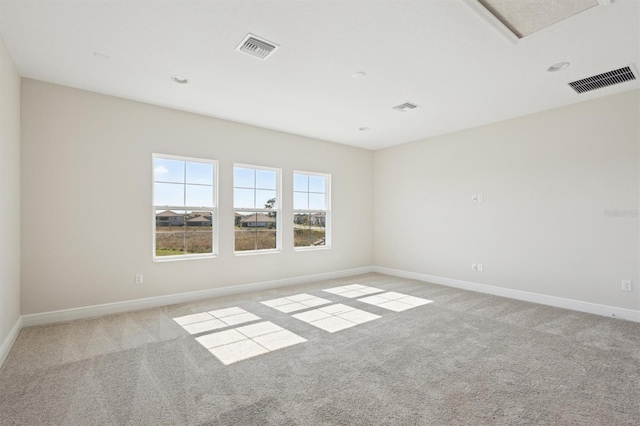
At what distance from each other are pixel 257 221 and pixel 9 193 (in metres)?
3.08

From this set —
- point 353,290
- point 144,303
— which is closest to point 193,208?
point 144,303

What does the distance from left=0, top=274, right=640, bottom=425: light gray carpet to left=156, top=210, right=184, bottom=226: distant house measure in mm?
1362

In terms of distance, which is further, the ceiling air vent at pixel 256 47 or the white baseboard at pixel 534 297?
the white baseboard at pixel 534 297

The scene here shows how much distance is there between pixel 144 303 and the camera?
4.25m

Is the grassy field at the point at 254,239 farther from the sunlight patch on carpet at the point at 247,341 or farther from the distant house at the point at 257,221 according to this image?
the sunlight patch on carpet at the point at 247,341

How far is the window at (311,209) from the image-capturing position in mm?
6023

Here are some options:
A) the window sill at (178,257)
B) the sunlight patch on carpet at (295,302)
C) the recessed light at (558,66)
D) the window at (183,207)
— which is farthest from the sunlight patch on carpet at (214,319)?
the recessed light at (558,66)

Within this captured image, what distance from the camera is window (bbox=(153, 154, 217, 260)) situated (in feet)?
14.8

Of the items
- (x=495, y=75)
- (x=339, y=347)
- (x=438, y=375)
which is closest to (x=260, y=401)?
(x=339, y=347)

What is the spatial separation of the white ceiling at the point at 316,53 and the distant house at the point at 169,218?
4.95 feet

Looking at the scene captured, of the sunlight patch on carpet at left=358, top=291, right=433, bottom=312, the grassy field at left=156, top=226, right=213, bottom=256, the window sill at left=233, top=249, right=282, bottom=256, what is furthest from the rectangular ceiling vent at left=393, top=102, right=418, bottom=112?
the grassy field at left=156, top=226, right=213, bottom=256

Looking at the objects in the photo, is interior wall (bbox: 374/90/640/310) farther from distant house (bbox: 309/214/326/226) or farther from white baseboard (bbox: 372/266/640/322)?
distant house (bbox: 309/214/326/226)

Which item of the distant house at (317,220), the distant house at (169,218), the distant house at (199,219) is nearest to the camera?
the distant house at (169,218)

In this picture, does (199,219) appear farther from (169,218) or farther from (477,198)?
(477,198)
